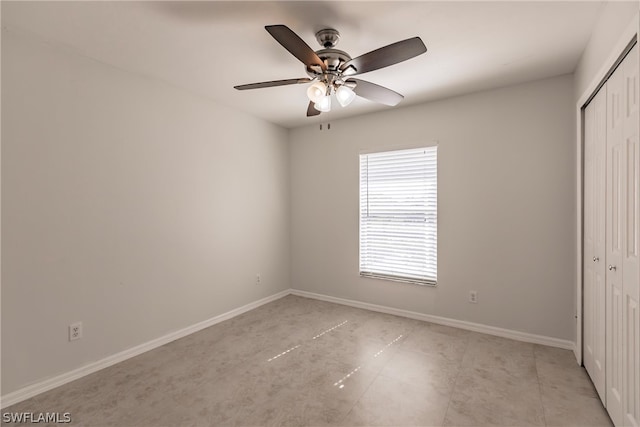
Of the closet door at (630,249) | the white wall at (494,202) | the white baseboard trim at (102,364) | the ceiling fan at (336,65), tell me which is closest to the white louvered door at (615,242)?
the closet door at (630,249)

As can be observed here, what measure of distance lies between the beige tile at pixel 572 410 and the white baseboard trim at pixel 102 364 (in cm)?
311

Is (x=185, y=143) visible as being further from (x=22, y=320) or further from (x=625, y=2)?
(x=625, y=2)

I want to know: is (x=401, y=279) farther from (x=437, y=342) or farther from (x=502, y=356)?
(x=502, y=356)

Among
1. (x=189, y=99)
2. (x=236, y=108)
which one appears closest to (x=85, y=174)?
(x=189, y=99)

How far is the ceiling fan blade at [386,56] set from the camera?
170cm

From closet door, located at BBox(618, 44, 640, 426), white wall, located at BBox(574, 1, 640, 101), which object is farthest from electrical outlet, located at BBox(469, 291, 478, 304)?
white wall, located at BBox(574, 1, 640, 101)

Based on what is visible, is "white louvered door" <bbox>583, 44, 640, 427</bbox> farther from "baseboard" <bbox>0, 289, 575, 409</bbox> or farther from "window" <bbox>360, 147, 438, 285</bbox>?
"window" <bbox>360, 147, 438, 285</bbox>

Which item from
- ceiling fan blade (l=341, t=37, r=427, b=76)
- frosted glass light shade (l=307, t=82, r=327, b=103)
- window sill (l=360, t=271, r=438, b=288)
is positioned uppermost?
ceiling fan blade (l=341, t=37, r=427, b=76)

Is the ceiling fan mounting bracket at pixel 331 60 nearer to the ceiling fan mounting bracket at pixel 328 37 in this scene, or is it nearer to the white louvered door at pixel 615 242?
the ceiling fan mounting bracket at pixel 328 37

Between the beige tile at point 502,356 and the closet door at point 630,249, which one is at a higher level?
the closet door at point 630,249

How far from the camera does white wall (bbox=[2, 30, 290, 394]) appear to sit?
2176mm

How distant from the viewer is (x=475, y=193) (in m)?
3.33

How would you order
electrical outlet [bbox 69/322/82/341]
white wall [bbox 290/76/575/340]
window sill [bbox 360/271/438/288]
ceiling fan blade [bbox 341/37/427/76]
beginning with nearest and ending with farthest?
ceiling fan blade [bbox 341/37/427/76] → electrical outlet [bbox 69/322/82/341] → white wall [bbox 290/76/575/340] → window sill [bbox 360/271/438/288]

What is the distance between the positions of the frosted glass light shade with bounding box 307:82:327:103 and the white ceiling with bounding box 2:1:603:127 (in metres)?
0.41
